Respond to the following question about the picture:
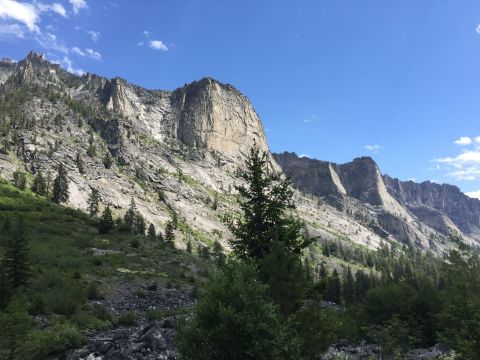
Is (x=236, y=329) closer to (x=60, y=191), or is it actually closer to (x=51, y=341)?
(x=51, y=341)

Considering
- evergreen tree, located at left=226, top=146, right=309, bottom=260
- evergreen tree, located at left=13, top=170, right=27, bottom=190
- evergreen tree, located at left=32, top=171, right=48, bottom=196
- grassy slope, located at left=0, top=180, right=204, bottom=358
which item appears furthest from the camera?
evergreen tree, located at left=32, top=171, right=48, bottom=196

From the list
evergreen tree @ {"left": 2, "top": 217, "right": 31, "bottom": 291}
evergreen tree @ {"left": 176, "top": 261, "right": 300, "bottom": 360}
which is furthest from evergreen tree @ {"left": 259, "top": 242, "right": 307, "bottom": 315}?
evergreen tree @ {"left": 2, "top": 217, "right": 31, "bottom": 291}

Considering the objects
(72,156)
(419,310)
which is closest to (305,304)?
(419,310)

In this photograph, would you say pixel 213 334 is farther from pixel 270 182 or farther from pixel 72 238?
pixel 72 238

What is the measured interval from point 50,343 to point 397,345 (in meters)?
37.4

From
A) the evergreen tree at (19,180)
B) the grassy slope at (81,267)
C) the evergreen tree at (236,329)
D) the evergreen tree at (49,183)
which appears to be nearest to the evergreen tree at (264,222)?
the evergreen tree at (236,329)

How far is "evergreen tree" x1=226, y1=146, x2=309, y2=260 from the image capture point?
24.3 metres

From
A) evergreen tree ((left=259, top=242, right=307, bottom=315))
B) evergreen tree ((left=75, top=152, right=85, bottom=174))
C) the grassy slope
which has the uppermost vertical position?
evergreen tree ((left=75, top=152, right=85, bottom=174))

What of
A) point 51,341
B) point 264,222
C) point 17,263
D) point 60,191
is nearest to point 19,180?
point 60,191

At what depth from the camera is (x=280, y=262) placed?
802 inches

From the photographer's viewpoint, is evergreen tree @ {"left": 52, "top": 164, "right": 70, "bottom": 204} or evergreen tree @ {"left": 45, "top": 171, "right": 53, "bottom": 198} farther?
evergreen tree @ {"left": 45, "top": 171, "right": 53, "bottom": 198}

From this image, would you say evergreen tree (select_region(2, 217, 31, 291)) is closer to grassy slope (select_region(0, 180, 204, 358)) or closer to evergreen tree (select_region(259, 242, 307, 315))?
grassy slope (select_region(0, 180, 204, 358))

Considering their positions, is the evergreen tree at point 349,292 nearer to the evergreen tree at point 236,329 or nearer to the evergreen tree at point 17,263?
the evergreen tree at point 17,263

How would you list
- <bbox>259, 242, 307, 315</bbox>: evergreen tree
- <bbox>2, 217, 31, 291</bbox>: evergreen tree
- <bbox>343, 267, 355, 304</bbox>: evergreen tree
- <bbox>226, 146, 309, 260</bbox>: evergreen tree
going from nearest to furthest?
<bbox>259, 242, 307, 315</bbox>: evergreen tree, <bbox>226, 146, 309, 260</bbox>: evergreen tree, <bbox>2, 217, 31, 291</bbox>: evergreen tree, <bbox>343, 267, 355, 304</bbox>: evergreen tree
